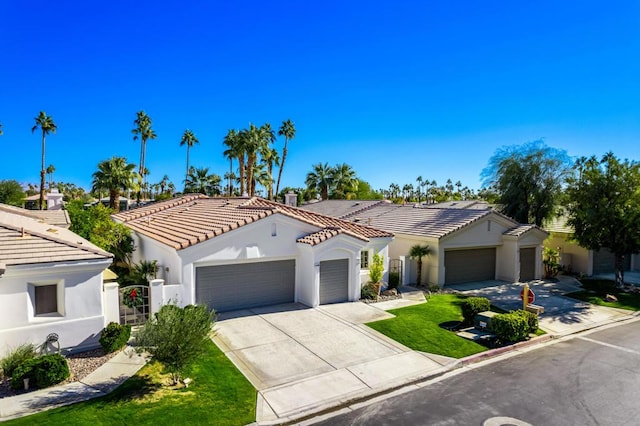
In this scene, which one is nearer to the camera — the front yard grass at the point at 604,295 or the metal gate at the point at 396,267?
the front yard grass at the point at 604,295

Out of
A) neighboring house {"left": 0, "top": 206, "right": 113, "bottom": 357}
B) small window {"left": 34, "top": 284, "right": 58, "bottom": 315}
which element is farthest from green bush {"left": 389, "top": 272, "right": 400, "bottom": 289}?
small window {"left": 34, "top": 284, "right": 58, "bottom": 315}

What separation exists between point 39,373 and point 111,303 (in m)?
3.31

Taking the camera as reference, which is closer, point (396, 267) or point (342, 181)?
point (396, 267)

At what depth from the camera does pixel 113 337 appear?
39.6 feet

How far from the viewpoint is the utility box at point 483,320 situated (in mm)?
15053

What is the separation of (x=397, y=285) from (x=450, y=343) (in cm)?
781

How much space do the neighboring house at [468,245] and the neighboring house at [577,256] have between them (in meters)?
4.39

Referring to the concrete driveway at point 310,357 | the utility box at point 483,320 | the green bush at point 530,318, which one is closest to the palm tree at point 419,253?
the concrete driveway at point 310,357

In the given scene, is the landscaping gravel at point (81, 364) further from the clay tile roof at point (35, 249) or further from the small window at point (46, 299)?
the clay tile roof at point (35, 249)

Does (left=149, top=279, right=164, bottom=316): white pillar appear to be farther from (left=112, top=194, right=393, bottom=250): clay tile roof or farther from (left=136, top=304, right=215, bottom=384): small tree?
(left=136, top=304, right=215, bottom=384): small tree

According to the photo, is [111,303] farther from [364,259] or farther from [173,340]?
[364,259]

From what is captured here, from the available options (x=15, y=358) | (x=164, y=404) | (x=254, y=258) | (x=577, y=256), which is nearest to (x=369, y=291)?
(x=254, y=258)

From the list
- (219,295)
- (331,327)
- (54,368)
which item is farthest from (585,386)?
(54,368)

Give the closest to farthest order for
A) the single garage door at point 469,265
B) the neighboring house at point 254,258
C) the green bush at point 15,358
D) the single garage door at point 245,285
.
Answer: the green bush at point 15,358 < the neighboring house at point 254,258 < the single garage door at point 245,285 < the single garage door at point 469,265
